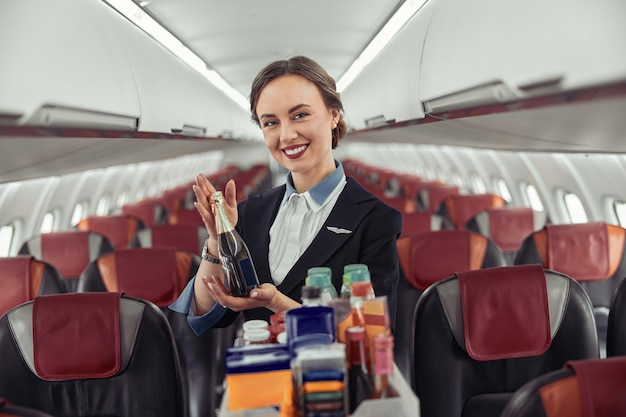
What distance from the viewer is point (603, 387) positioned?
1696 millimetres

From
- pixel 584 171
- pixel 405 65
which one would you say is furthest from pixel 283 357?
pixel 584 171

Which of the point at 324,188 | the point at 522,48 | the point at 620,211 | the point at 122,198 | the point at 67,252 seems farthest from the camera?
the point at 122,198

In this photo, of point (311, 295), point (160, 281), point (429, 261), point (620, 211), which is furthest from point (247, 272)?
point (620, 211)

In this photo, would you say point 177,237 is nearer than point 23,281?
No

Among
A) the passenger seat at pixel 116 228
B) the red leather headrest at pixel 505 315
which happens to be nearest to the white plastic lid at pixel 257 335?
the red leather headrest at pixel 505 315

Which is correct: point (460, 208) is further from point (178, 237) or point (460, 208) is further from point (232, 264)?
point (232, 264)

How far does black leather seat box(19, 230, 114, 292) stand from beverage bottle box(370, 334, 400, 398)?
3897 millimetres

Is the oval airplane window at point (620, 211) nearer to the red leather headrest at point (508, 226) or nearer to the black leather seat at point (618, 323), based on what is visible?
the red leather headrest at point (508, 226)

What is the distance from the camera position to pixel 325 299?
1742mm

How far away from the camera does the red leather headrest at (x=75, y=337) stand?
2545 millimetres

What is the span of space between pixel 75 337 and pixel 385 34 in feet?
15.7

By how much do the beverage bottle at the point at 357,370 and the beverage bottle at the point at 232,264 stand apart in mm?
401

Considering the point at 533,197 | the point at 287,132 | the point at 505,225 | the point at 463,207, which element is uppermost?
the point at 533,197

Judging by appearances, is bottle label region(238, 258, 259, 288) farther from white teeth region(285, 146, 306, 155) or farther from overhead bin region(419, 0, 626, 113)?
overhead bin region(419, 0, 626, 113)
